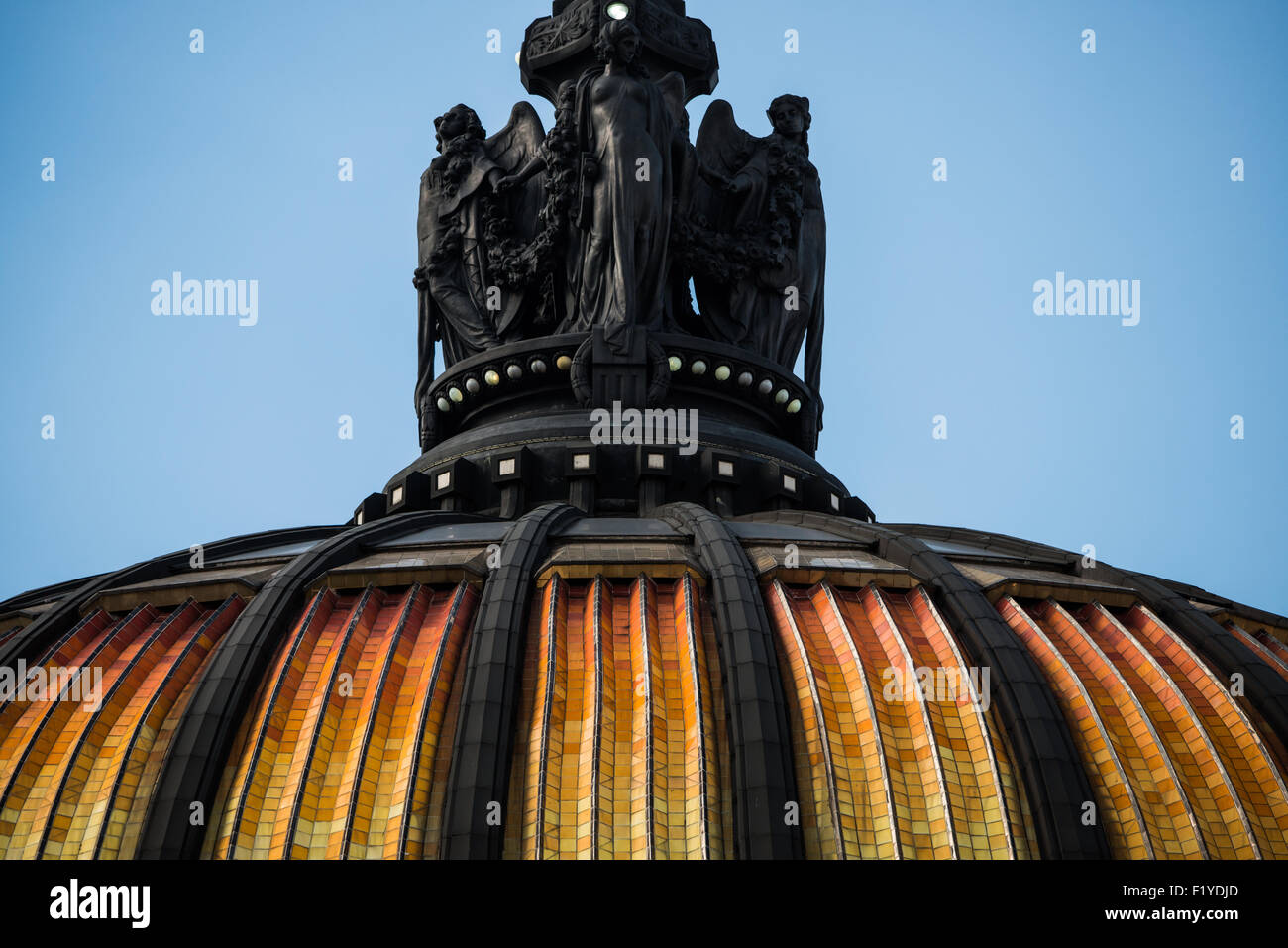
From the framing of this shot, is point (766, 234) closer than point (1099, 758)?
No

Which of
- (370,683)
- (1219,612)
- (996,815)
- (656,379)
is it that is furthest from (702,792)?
(656,379)

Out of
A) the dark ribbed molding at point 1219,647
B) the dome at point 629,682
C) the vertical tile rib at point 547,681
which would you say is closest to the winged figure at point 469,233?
Result: the dome at point 629,682

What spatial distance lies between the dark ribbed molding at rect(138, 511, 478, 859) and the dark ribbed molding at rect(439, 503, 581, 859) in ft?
10.6

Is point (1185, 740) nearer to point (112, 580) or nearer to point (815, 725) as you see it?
point (815, 725)

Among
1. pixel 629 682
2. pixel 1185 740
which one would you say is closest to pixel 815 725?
pixel 629 682

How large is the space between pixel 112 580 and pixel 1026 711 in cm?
1688

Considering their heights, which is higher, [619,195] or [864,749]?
[619,195]

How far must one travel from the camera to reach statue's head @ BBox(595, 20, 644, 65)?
39688 mm

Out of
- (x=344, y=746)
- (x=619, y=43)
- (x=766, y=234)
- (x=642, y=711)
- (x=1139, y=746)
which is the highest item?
(x=619, y=43)

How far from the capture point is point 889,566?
1129 inches

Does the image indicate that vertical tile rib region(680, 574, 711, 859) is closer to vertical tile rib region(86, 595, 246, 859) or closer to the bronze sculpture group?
vertical tile rib region(86, 595, 246, 859)

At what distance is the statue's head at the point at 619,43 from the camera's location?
1563 inches

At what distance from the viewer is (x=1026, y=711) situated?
2402cm
